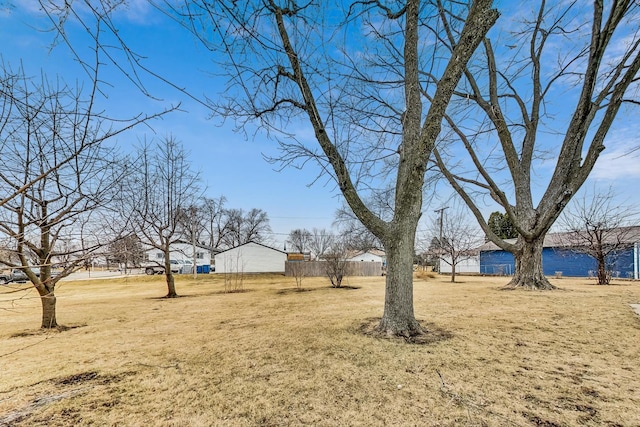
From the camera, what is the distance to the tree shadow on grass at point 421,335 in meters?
3.86

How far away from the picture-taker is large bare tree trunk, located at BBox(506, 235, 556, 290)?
9.48 m

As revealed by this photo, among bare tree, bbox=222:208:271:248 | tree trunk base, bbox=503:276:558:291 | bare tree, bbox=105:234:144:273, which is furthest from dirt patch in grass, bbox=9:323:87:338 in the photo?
bare tree, bbox=222:208:271:248

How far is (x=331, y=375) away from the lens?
2.88m

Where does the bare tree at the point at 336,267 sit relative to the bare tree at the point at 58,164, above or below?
below

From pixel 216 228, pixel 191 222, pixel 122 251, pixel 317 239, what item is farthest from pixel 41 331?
pixel 317 239

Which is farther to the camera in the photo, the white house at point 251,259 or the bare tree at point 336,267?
Result: the white house at point 251,259

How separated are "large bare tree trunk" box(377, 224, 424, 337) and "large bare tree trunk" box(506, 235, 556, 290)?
7558 millimetres

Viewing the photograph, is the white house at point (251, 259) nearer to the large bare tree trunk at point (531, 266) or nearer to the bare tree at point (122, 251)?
the large bare tree trunk at point (531, 266)

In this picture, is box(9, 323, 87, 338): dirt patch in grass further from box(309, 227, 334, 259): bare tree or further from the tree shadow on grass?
box(309, 227, 334, 259): bare tree

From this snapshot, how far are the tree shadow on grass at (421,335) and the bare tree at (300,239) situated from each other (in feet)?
158

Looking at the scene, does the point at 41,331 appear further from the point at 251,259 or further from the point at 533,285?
the point at 251,259

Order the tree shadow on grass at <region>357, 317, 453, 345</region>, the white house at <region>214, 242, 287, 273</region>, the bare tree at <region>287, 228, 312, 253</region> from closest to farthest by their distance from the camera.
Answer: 1. the tree shadow on grass at <region>357, 317, 453, 345</region>
2. the white house at <region>214, 242, 287, 273</region>
3. the bare tree at <region>287, 228, 312, 253</region>

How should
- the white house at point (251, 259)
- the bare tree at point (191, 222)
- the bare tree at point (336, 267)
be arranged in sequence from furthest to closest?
the white house at point (251, 259), the bare tree at point (336, 267), the bare tree at point (191, 222)

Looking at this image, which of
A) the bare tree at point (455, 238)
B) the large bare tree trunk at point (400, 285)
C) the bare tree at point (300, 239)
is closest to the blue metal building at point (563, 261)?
the bare tree at point (455, 238)
